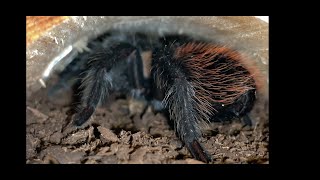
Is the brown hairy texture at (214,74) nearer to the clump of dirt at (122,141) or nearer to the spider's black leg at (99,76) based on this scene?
the clump of dirt at (122,141)

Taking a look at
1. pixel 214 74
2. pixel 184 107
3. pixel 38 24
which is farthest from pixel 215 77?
pixel 38 24

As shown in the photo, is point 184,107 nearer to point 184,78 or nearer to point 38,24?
point 184,78

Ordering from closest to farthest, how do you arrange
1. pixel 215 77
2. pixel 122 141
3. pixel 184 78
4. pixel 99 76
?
1. pixel 122 141
2. pixel 184 78
3. pixel 215 77
4. pixel 99 76

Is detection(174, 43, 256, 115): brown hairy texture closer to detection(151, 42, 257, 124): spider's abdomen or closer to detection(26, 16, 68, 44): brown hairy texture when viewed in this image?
detection(151, 42, 257, 124): spider's abdomen

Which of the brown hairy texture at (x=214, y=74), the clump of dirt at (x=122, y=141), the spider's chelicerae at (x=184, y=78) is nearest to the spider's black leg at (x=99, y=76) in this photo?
the spider's chelicerae at (x=184, y=78)

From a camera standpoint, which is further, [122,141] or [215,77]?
[215,77]

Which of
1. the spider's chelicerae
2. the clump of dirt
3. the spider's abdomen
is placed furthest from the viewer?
the spider's abdomen

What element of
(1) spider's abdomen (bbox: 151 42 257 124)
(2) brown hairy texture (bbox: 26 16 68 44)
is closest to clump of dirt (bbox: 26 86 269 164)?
(1) spider's abdomen (bbox: 151 42 257 124)
